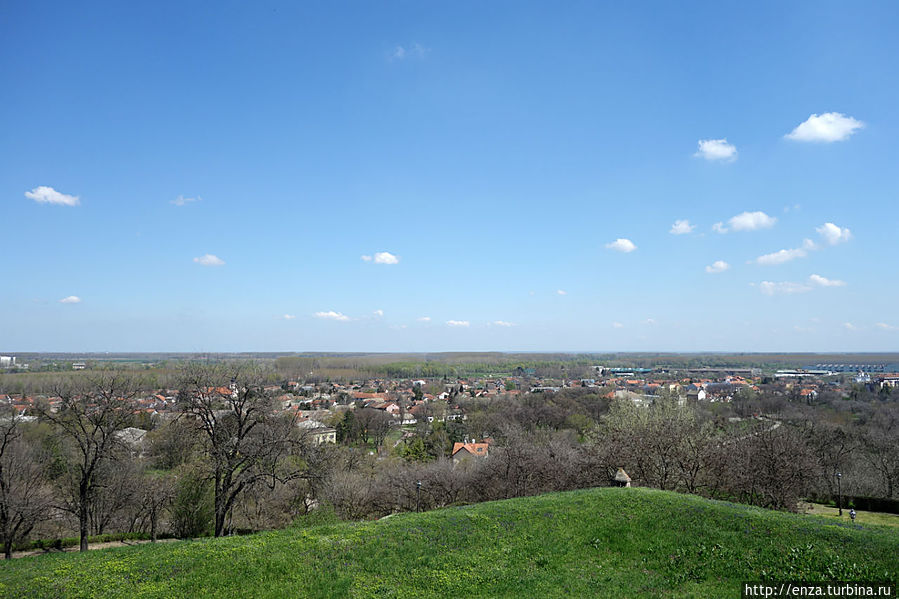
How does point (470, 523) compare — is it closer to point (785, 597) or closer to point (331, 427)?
point (785, 597)

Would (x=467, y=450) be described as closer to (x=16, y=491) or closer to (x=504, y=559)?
(x=16, y=491)

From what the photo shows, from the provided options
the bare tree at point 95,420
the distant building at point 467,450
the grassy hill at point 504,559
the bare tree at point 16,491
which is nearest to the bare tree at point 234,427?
the bare tree at point 95,420

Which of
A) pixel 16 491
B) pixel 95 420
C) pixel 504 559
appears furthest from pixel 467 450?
pixel 504 559

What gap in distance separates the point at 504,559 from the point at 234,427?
13018 mm

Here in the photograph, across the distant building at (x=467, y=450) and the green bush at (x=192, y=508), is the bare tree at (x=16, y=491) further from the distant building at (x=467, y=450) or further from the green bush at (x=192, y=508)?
the distant building at (x=467, y=450)

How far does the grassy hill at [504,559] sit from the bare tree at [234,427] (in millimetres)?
4914

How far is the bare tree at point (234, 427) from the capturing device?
1747cm

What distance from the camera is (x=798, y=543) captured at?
35.3 ft

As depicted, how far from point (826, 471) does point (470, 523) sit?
30386 millimetres

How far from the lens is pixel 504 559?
1105 cm

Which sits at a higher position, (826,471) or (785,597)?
(785,597)

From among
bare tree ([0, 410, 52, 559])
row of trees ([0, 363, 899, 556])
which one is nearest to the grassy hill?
row of trees ([0, 363, 899, 556])

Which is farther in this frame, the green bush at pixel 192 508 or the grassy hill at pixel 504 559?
the green bush at pixel 192 508

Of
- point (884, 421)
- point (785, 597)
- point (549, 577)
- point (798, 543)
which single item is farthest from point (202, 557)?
point (884, 421)
